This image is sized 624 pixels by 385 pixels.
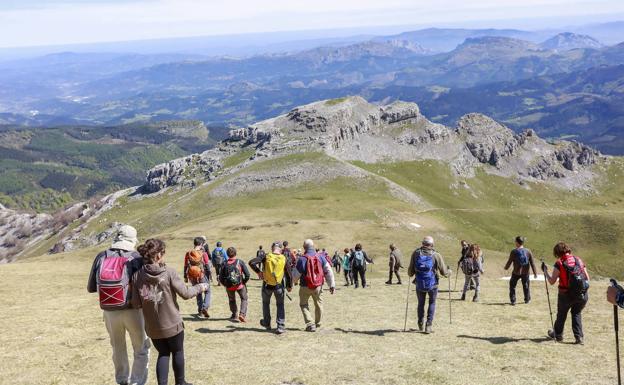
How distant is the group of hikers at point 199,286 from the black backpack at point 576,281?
0.03m

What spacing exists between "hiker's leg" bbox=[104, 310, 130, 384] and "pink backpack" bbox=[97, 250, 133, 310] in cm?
46

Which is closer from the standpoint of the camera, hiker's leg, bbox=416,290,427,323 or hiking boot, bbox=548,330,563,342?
hiking boot, bbox=548,330,563,342

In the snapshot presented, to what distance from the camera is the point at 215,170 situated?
149 metres

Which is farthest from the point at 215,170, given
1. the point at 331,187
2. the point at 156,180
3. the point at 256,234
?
the point at 256,234

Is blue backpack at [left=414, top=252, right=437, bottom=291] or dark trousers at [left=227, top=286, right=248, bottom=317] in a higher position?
blue backpack at [left=414, top=252, right=437, bottom=291]

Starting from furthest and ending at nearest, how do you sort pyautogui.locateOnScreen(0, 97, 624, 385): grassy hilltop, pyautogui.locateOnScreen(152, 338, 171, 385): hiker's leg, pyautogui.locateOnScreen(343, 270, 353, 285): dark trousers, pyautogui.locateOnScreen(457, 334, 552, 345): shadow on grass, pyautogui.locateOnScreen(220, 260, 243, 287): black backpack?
pyautogui.locateOnScreen(343, 270, 353, 285): dark trousers → pyautogui.locateOnScreen(220, 260, 243, 287): black backpack → pyautogui.locateOnScreen(457, 334, 552, 345): shadow on grass → pyautogui.locateOnScreen(0, 97, 624, 385): grassy hilltop → pyautogui.locateOnScreen(152, 338, 171, 385): hiker's leg

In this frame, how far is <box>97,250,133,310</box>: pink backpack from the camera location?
13.0 m

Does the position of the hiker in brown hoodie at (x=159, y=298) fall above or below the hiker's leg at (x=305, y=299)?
above

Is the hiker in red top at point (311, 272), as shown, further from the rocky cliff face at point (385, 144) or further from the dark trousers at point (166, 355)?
the rocky cliff face at point (385, 144)

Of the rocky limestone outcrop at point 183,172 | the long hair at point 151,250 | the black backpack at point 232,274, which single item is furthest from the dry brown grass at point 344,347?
the rocky limestone outcrop at point 183,172

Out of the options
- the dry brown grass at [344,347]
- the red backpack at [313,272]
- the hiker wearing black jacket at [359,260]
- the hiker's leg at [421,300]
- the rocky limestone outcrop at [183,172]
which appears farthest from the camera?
the rocky limestone outcrop at [183,172]

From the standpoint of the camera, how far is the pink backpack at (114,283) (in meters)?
13.0

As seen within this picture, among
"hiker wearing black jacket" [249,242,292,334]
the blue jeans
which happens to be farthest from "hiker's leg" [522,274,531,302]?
the blue jeans

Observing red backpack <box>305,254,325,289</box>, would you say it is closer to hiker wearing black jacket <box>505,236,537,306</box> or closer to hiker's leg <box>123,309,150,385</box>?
hiker's leg <box>123,309,150,385</box>
